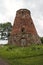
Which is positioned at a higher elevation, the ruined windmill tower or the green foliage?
the green foliage

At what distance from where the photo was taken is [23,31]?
135ft

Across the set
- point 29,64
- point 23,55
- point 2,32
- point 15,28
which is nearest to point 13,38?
point 15,28

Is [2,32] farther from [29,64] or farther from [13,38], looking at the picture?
[29,64]

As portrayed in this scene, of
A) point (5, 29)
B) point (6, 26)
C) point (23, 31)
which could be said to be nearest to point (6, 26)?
point (6, 26)

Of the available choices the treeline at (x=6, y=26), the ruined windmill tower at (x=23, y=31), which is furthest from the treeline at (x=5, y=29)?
the ruined windmill tower at (x=23, y=31)

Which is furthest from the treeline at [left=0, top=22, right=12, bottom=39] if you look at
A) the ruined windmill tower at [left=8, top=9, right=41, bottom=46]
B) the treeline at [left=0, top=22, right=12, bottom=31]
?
the ruined windmill tower at [left=8, top=9, right=41, bottom=46]

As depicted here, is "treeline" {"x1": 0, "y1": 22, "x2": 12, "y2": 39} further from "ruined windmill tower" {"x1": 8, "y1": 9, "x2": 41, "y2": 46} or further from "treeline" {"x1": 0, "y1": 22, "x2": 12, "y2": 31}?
"ruined windmill tower" {"x1": 8, "y1": 9, "x2": 41, "y2": 46}

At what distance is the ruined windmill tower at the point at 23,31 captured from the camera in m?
40.2

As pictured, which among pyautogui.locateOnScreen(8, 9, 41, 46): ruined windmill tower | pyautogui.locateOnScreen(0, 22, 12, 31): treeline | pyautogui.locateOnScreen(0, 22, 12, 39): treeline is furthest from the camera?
pyautogui.locateOnScreen(0, 22, 12, 31): treeline

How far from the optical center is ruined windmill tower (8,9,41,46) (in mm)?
40219

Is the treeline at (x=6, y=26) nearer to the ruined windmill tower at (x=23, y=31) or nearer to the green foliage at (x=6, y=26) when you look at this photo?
the green foliage at (x=6, y=26)

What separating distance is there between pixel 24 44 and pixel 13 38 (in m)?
2.77

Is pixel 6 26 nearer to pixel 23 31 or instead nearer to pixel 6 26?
pixel 6 26

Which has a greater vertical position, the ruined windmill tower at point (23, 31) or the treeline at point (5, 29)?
the treeline at point (5, 29)
